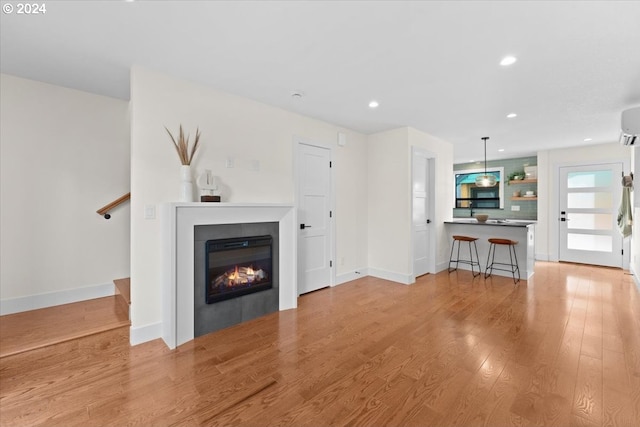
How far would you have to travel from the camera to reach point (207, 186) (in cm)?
288

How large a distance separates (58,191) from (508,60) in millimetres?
4855

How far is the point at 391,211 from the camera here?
4.73 m

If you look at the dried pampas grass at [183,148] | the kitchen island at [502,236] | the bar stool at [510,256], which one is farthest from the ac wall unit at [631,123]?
the dried pampas grass at [183,148]

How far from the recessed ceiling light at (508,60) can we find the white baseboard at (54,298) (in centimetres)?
496

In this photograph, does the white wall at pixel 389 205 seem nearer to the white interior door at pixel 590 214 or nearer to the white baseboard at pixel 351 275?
the white baseboard at pixel 351 275

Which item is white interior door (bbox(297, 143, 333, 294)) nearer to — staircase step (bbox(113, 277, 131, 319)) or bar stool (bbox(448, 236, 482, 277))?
staircase step (bbox(113, 277, 131, 319))

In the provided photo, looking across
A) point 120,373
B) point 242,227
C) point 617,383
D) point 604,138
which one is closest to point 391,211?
point 242,227

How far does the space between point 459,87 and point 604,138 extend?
434cm

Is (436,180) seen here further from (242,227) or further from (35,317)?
(35,317)

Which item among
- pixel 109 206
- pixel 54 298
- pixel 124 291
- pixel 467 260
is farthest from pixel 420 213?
pixel 54 298

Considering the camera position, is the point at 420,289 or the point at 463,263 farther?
the point at 463,263

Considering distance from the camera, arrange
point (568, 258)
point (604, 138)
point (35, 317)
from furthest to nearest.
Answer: point (568, 258) → point (604, 138) → point (35, 317)

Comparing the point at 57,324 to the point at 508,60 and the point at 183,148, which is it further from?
the point at 508,60

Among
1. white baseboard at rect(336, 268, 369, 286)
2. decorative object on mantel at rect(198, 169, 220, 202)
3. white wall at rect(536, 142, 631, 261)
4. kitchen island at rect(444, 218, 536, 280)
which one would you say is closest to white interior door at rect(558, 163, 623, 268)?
white wall at rect(536, 142, 631, 261)
